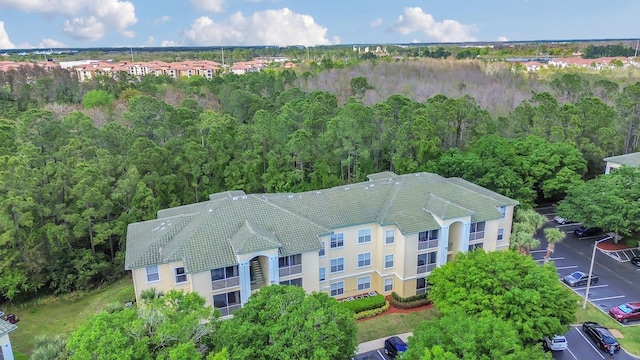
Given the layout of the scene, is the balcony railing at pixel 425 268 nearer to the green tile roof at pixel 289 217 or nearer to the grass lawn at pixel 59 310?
the green tile roof at pixel 289 217

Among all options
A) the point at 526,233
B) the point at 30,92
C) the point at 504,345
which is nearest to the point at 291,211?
the point at 504,345

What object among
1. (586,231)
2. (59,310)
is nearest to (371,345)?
(59,310)

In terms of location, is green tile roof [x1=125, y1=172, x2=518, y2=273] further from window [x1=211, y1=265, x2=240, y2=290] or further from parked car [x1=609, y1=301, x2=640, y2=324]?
parked car [x1=609, y1=301, x2=640, y2=324]

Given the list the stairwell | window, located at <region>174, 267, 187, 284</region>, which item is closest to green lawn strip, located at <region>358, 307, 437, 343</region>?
the stairwell

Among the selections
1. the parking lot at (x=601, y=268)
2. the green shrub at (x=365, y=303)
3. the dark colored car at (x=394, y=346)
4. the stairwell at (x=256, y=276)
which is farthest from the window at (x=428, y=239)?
the parking lot at (x=601, y=268)

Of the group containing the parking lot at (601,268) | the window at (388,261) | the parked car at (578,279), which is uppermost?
the window at (388,261)

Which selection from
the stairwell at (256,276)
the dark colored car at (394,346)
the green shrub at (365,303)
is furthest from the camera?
the green shrub at (365,303)
